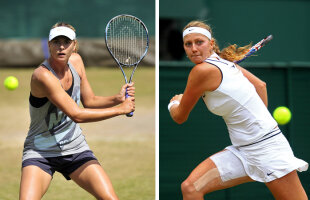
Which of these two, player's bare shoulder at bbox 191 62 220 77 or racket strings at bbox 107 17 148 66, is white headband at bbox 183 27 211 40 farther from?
racket strings at bbox 107 17 148 66

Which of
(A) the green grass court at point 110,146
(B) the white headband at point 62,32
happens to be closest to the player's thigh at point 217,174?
(B) the white headband at point 62,32

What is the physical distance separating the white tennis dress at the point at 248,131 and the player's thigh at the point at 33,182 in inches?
49.2

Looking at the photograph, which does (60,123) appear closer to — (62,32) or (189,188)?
(62,32)

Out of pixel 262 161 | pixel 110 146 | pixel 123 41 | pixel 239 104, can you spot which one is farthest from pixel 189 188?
pixel 110 146

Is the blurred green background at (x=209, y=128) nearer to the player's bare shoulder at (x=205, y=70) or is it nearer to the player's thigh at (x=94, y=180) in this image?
the player's thigh at (x=94, y=180)

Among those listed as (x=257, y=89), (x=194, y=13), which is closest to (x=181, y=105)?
(x=257, y=89)

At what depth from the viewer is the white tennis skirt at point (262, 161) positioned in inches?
154

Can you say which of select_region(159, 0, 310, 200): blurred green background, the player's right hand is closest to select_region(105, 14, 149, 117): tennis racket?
the player's right hand

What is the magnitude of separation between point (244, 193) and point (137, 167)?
1976 millimetres

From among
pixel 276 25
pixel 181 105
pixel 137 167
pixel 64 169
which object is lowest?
pixel 137 167

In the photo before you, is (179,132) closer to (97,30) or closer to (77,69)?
(77,69)

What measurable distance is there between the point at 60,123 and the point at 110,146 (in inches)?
175

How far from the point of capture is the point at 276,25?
10.5 m

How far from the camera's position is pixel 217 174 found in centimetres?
400
